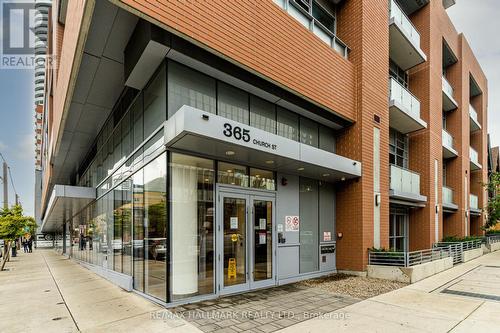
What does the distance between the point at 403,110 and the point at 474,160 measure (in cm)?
1704

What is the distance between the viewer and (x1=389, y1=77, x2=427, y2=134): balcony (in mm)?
13025

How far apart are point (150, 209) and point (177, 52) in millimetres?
3641

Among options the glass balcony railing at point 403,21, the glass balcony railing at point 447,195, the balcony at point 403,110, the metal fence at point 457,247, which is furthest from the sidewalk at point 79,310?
the glass balcony railing at point 447,195

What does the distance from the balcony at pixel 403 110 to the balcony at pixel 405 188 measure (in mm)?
2196

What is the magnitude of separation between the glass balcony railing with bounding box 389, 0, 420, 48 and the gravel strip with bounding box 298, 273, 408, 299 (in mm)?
10139

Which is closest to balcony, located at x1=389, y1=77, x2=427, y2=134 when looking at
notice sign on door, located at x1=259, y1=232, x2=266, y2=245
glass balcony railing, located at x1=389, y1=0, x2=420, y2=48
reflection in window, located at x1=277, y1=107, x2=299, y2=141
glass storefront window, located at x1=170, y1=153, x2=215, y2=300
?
glass balcony railing, located at x1=389, y1=0, x2=420, y2=48

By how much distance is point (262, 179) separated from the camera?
9.06 m

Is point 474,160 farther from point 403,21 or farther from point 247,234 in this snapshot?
point 247,234

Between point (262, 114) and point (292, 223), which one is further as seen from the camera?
point (292, 223)

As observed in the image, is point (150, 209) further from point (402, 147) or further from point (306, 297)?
point (402, 147)

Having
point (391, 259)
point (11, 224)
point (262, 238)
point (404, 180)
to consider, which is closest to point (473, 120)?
point (404, 180)

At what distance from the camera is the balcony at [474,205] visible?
78.9ft

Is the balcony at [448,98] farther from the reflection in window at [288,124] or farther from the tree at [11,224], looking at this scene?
the tree at [11,224]

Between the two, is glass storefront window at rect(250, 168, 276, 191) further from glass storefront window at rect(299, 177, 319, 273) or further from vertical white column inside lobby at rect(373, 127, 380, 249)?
vertical white column inside lobby at rect(373, 127, 380, 249)
